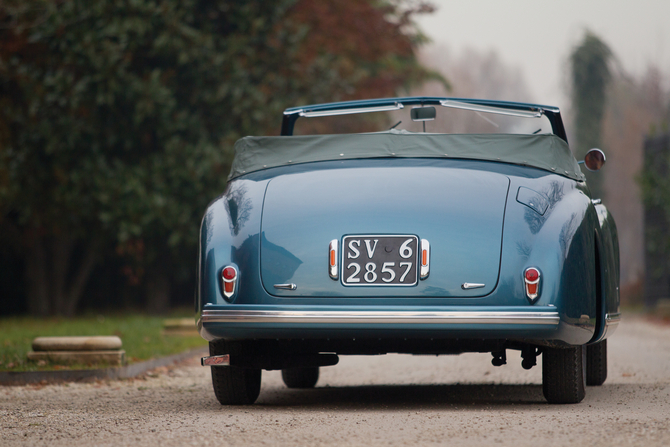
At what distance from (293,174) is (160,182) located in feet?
38.2

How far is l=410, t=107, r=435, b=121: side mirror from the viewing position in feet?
20.1

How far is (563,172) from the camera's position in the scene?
5.32 metres

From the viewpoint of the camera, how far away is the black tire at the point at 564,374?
5078 mm

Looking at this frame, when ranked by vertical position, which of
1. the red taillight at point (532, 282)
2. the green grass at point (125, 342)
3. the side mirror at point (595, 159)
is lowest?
the green grass at point (125, 342)

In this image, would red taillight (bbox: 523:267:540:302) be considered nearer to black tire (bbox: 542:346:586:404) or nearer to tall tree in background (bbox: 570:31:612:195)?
black tire (bbox: 542:346:586:404)

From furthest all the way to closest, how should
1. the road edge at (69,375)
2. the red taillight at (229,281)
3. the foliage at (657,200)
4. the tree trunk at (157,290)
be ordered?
the foliage at (657,200) → the tree trunk at (157,290) → the road edge at (69,375) → the red taillight at (229,281)

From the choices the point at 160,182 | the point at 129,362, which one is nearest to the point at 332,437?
the point at 129,362

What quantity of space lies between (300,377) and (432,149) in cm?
248

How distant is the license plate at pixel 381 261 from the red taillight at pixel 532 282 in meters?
0.56

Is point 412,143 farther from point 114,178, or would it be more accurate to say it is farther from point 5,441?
point 114,178

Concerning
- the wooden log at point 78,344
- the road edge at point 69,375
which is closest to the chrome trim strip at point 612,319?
the road edge at point 69,375

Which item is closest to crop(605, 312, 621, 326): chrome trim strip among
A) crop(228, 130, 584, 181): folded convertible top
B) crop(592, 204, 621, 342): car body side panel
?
crop(592, 204, 621, 342): car body side panel

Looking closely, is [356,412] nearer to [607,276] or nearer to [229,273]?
[229,273]

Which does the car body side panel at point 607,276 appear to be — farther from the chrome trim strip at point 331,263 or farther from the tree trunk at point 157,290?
the tree trunk at point 157,290
